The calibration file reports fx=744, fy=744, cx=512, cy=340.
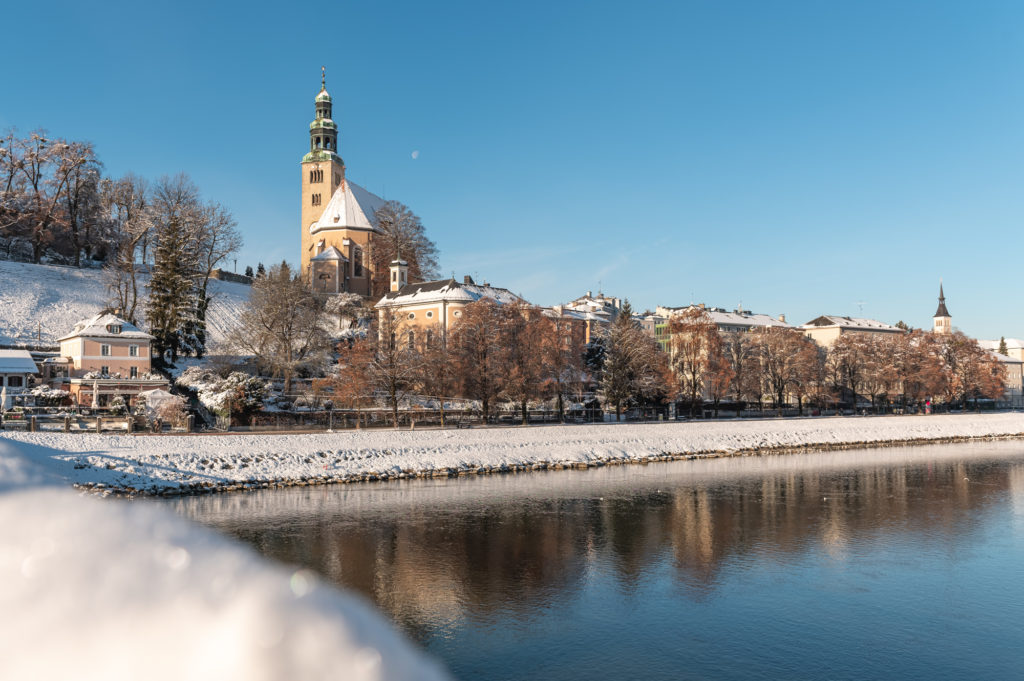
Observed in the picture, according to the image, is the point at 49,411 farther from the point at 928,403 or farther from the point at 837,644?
the point at 928,403

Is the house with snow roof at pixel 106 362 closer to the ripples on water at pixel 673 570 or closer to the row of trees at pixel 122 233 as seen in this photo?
the row of trees at pixel 122 233

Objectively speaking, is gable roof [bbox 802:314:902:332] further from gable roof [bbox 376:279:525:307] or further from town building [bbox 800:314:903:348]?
gable roof [bbox 376:279:525:307]

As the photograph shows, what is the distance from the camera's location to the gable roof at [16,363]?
48.6 meters

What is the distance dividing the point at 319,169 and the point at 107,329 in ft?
164

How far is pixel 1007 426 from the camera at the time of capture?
68125mm

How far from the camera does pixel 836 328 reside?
380 feet

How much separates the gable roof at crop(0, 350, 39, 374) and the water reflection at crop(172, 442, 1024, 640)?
28208 mm

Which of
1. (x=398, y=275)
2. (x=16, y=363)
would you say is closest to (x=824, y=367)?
(x=398, y=275)

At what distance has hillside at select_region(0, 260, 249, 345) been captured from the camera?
6178 centimetres

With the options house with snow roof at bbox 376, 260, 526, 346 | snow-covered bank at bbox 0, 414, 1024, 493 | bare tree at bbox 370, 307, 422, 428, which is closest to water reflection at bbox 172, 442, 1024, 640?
snow-covered bank at bbox 0, 414, 1024, 493

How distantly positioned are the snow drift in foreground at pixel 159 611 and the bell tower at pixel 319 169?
9859cm

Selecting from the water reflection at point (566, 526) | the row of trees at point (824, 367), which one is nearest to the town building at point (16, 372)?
the water reflection at point (566, 526)

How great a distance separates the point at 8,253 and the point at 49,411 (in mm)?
45428

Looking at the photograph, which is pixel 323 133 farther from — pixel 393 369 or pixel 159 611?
pixel 159 611
